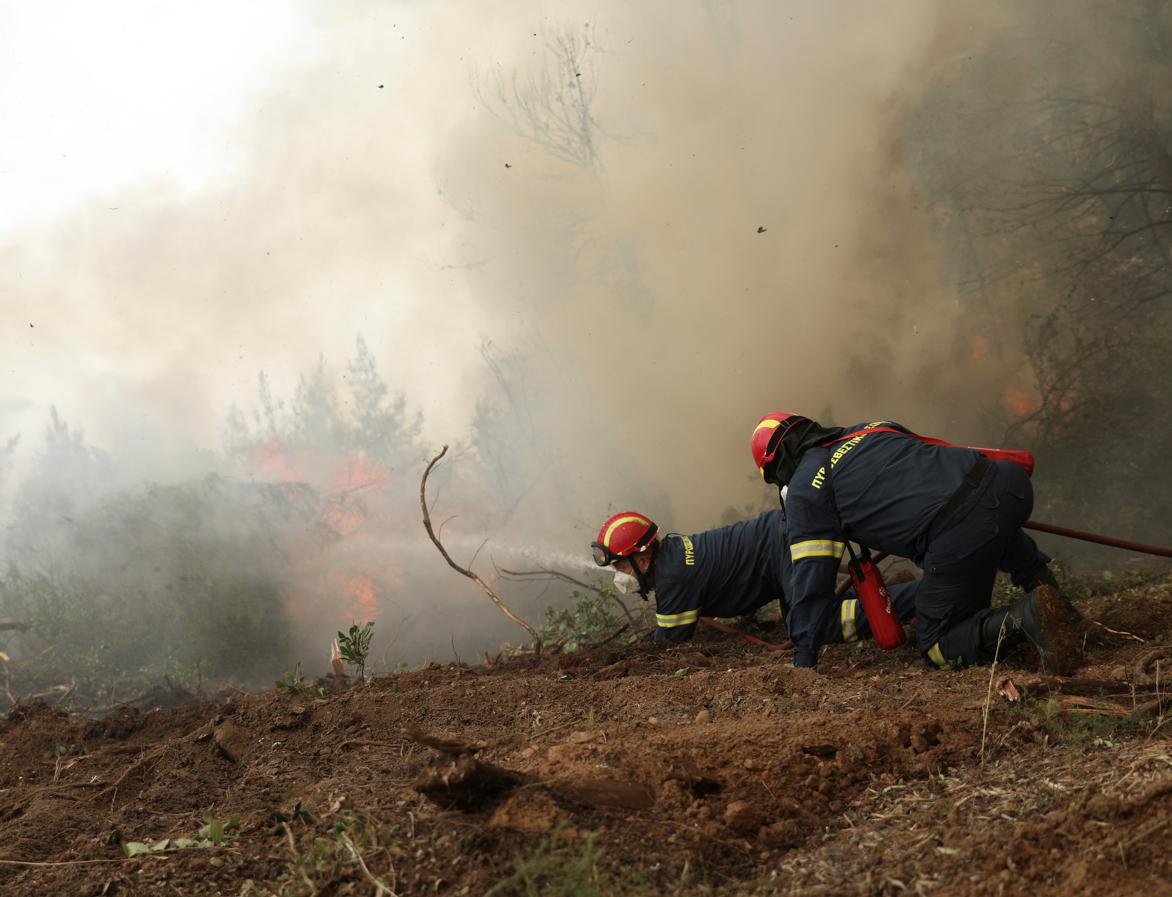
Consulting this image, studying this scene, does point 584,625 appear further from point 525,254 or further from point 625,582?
point 525,254

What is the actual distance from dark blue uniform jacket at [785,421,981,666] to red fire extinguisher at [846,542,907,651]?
271mm

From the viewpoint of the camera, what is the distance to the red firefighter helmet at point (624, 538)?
6.88 metres

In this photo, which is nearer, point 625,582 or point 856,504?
point 856,504

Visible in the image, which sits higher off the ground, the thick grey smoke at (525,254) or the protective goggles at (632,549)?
the thick grey smoke at (525,254)

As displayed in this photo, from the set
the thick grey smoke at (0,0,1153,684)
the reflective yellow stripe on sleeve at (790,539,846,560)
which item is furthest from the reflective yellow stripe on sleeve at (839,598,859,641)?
the thick grey smoke at (0,0,1153,684)

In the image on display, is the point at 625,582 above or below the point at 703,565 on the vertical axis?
below

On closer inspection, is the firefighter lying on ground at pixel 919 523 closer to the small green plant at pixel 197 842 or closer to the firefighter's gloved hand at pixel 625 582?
the firefighter's gloved hand at pixel 625 582

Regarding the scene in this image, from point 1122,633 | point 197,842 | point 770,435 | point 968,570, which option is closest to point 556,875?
point 197,842

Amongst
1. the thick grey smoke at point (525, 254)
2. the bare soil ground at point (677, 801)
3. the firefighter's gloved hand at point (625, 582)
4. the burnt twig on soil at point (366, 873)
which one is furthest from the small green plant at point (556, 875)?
the thick grey smoke at point (525, 254)

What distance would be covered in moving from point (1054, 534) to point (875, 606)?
241cm

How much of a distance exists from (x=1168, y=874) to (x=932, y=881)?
1.66 feet

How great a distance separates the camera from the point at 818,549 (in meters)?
5.15

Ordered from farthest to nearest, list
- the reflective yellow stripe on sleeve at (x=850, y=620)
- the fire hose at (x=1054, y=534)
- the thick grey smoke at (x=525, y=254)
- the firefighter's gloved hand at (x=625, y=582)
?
the thick grey smoke at (x=525, y=254) < the firefighter's gloved hand at (x=625, y=582) < the reflective yellow stripe on sleeve at (x=850, y=620) < the fire hose at (x=1054, y=534)

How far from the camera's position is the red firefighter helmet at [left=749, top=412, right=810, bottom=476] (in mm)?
5445
